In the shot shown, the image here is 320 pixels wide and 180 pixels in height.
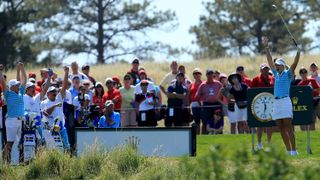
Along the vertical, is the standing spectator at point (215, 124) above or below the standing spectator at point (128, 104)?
below

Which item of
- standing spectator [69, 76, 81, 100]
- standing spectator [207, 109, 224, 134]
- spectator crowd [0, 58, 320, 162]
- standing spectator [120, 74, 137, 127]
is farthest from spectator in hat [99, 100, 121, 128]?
standing spectator [207, 109, 224, 134]

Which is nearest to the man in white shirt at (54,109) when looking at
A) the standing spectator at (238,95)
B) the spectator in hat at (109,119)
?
the spectator in hat at (109,119)

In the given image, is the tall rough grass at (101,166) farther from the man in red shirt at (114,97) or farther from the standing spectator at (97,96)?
the man in red shirt at (114,97)

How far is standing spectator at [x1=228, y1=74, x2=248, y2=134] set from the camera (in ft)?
81.7

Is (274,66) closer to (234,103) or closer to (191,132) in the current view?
(191,132)

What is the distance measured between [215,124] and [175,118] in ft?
3.21

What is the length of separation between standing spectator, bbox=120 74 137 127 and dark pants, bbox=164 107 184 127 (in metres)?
0.78

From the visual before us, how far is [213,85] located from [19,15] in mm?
29282

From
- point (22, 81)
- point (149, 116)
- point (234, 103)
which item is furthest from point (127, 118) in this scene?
point (22, 81)

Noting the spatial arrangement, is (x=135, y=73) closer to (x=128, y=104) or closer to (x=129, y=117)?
(x=128, y=104)

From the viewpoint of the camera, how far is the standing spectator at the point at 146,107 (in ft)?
82.9

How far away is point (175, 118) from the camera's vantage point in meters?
25.8

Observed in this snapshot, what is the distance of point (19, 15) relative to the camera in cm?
5388

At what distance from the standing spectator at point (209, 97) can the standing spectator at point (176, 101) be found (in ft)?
1.32
